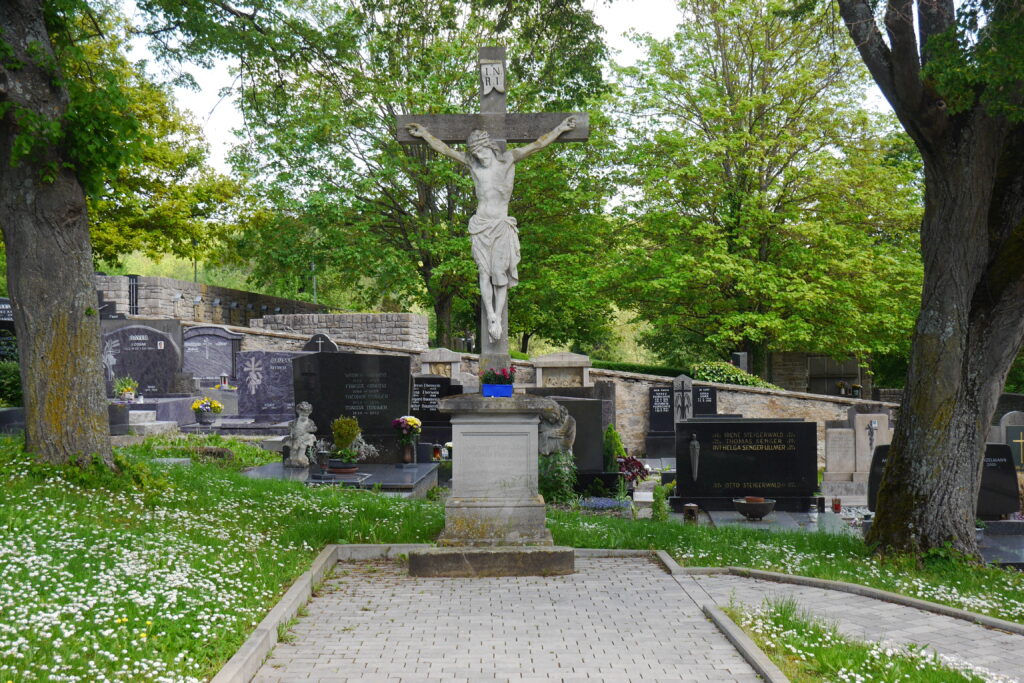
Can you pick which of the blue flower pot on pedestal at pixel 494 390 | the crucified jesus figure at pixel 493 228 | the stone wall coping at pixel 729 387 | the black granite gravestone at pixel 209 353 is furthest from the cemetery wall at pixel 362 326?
the blue flower pot on pedestal at pixel 494 390

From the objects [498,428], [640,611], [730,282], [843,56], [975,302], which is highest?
[843,56]

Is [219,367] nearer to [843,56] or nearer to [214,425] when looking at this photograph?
[214,425]

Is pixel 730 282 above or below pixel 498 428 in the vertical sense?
above

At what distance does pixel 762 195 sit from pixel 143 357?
1755 centimetres

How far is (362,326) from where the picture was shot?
24953 mm

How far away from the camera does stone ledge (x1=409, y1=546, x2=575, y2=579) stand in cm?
714

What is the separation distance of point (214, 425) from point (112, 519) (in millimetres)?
10276

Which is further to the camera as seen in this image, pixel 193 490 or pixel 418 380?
pixel 418 380

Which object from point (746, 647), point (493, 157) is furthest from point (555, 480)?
point (746, 647)

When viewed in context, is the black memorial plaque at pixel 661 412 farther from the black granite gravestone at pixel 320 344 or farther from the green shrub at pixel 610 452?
the black granite gravestone at pixel 320 344

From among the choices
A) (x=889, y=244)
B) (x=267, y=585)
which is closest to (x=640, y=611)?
(x=267, y=585)

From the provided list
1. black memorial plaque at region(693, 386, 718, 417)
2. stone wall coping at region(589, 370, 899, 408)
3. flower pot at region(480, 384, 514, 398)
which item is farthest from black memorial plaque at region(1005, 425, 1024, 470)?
flower pot at region(480, 384, 514, 398)

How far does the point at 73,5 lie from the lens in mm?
7980

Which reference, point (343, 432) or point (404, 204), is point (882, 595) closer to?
point (343, 432)
